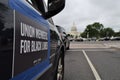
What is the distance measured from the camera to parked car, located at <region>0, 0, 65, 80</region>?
227 centimetres

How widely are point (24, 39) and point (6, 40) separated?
46 centimetres

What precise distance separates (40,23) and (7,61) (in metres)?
1.29

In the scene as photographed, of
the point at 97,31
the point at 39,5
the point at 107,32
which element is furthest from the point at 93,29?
the point at 39,5

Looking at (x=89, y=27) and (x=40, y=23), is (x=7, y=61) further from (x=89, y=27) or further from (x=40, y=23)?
(x=89, y=27)

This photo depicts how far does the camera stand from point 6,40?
227cm

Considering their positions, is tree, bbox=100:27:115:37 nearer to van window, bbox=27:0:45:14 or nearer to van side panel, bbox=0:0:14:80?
van window, bbox=27:0:45:14

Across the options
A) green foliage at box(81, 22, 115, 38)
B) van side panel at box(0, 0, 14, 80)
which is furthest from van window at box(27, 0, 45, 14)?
green foliage at box(81, 22, 115, 38)

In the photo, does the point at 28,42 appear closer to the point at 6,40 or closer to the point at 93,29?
the point at 6,40

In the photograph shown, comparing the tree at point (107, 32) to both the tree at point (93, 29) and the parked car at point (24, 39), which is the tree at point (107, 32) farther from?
the parked car at point (24, 39)

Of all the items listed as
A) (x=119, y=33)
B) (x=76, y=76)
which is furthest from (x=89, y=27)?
(x=76, y=76)

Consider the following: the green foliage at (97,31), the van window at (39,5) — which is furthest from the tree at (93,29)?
the van window at (39,5)

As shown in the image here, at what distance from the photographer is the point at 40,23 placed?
351 centimetres

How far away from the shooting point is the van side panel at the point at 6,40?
2201 millimetres

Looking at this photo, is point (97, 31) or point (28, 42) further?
point (97, 31)
